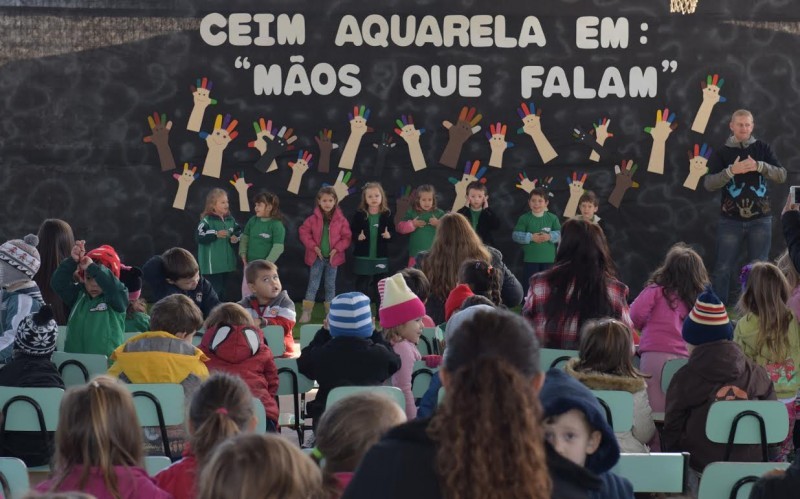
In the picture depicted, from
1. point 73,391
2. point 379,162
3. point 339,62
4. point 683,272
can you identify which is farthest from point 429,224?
point 73,391

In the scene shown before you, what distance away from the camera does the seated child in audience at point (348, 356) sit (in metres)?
4.85

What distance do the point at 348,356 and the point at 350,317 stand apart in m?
0.17

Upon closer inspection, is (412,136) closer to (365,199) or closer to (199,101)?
(365,199)

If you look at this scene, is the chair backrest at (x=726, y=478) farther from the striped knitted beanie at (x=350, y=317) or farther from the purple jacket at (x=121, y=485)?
the striped knitted beanie at (x=350, y=317)

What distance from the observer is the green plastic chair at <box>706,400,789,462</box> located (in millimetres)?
4297

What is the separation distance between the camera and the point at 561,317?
5562 millimetres

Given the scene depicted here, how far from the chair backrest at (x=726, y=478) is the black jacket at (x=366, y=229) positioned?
22.3 ft

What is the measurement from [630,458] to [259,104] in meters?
7.64

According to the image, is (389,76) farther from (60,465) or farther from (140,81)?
(60,465)

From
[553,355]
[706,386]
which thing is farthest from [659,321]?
[706,386]

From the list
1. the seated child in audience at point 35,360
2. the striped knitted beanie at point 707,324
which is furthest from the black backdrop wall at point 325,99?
the striped knitted beanie at point 707,324

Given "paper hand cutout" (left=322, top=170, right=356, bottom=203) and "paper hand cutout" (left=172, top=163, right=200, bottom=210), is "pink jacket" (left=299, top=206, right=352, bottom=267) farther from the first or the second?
"paper hand cutout" (left=172, top=163, right=200, bottom=210)

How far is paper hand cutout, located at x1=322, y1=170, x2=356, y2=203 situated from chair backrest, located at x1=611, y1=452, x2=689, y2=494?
7298mm

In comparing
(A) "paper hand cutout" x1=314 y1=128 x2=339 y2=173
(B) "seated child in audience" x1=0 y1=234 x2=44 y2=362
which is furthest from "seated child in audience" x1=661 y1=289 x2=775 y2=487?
(A) "paper hand cutout" x1=314 y1=128 x2=339 y2=173
